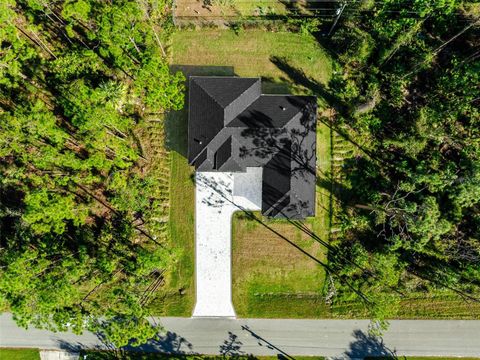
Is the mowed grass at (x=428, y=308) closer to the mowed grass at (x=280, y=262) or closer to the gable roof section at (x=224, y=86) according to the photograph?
the mowed grass at (x=280, y=262)

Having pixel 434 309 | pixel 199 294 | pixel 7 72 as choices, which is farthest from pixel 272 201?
pixel 7 72

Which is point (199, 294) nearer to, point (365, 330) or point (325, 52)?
point (365, 330)

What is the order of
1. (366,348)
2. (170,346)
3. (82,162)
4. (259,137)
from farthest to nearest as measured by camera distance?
1. (170,346)
2. (366,348)
3. (259,137)
4. (82,162)

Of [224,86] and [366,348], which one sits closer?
[224,86]

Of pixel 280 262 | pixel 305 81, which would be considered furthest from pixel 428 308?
pixel 305 81

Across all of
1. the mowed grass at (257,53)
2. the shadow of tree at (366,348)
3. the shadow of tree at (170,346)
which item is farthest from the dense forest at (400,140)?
→ the shadow of tree at (170,346)

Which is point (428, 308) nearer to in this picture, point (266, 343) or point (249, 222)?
point (266, 343)
